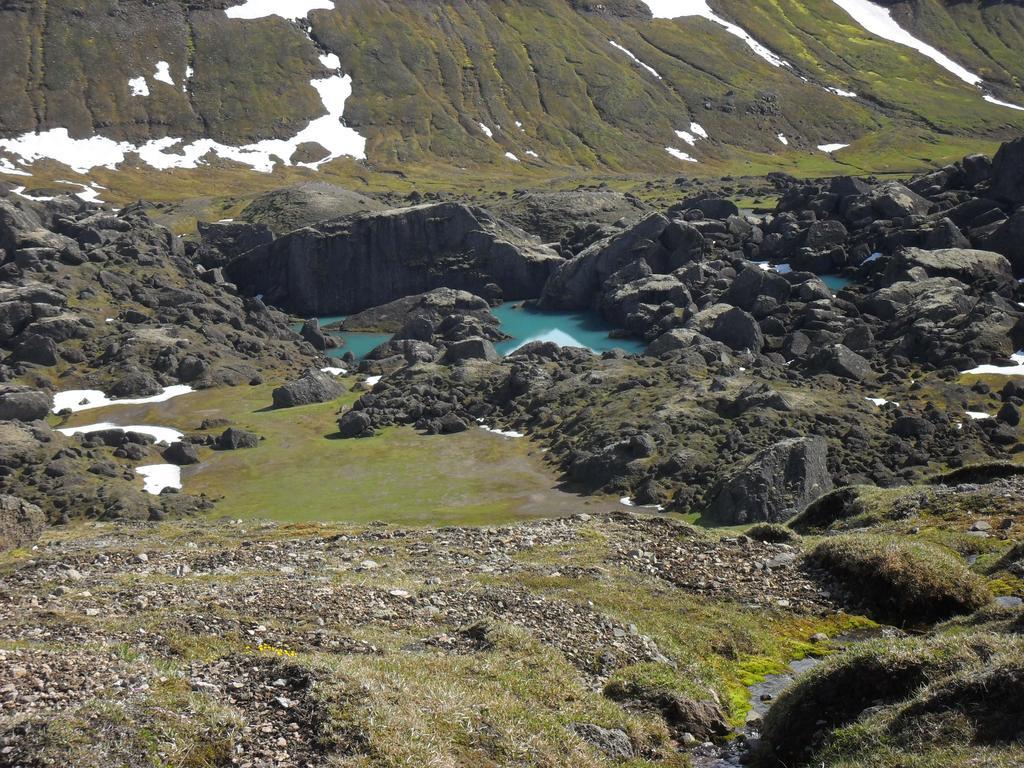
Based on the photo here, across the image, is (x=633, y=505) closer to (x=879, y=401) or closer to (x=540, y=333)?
(x=879, y=401)

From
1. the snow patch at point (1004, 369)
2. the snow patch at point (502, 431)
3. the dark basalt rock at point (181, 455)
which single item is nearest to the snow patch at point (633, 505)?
the snow patch at point (502, 431)

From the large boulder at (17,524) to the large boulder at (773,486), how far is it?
152ft

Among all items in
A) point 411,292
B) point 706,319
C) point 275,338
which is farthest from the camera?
point 411,292

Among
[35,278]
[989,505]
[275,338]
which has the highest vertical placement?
[989,505]

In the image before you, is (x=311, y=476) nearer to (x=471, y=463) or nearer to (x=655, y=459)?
(x=471, y=463)

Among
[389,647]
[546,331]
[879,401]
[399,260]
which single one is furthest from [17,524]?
[399,260]

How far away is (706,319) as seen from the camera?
145 m

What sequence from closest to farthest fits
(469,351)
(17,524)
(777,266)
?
(17,524), (469,351), (777,266)

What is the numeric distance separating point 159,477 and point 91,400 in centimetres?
3075

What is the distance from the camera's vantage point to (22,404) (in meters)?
112

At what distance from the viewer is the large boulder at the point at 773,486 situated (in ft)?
237

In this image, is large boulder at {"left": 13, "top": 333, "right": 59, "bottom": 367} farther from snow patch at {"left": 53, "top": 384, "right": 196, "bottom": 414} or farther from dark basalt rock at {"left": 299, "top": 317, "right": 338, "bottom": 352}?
dark basalt rock at {"left": 299, "top": 317, "right": 338, "bottom": 352}

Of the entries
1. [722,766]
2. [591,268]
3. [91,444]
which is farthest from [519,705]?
[591,268]

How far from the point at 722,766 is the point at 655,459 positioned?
68.6 meters
